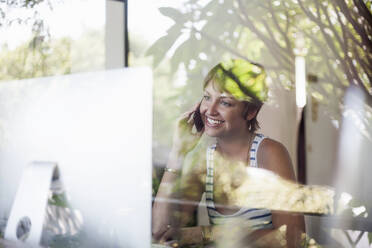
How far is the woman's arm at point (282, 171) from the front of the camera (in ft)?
5.53

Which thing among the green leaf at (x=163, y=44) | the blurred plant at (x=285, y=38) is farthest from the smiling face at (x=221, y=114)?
the green leaf at (x=163, y=44)

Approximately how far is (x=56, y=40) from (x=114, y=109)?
50.9 inches

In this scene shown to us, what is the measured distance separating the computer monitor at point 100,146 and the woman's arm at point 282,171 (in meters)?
0.63

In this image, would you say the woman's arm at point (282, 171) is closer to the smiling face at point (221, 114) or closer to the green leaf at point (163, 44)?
the smiling face at point (221, 114)

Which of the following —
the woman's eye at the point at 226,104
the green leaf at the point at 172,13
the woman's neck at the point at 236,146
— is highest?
the green leaf at the point at 172,13

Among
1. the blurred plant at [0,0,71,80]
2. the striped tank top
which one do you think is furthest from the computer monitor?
the blurred plant at [0,0,71,80]

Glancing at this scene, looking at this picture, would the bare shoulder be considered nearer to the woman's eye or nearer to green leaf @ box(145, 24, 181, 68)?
the woman's eye

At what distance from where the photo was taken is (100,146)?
1366 millimetres

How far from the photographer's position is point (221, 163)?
6.26 ft

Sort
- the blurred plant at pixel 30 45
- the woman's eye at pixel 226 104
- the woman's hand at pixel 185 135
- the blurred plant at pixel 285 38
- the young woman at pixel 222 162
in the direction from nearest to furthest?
1. the blurred plant at pixel 285 38
2. the young woman at pixel 222 162
3. the woman's eye at pixel 226 104
4. the woman's hand at pixel 185 135
5. the blurred plant at pixel 30 45

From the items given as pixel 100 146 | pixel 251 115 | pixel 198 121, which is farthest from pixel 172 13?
pixel 100 146

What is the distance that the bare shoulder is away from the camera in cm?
170

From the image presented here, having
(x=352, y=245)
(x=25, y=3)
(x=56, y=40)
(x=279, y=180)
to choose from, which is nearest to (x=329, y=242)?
(x=352, y=245)

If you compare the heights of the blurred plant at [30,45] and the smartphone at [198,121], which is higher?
the blurred plant at [30,45]
